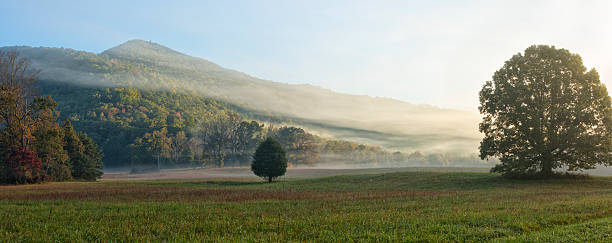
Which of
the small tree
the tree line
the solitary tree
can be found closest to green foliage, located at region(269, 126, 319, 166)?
the small tree

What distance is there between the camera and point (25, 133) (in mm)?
52312

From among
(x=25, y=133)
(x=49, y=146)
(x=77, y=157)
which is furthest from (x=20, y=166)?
(x=77, y=157)

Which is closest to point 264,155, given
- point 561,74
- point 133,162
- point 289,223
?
point 561,74

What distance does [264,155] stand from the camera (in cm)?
6022

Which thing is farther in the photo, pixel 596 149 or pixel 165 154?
pixel 165 154

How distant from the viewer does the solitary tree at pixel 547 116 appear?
1446 inches

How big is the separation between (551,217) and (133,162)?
16185 cm

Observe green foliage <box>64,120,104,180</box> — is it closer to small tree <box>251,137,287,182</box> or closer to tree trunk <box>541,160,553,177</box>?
small tree <box>251,137,287,182</box>

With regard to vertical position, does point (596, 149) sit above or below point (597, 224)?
above

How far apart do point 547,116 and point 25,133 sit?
221 ft

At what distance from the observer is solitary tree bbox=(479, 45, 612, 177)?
120ft

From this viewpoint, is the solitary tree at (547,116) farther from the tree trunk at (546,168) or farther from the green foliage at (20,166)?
the green foliage at (20,166)

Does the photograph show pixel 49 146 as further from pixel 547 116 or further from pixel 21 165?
pixel 547 116

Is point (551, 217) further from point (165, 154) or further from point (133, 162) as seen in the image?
point (133, 162)
